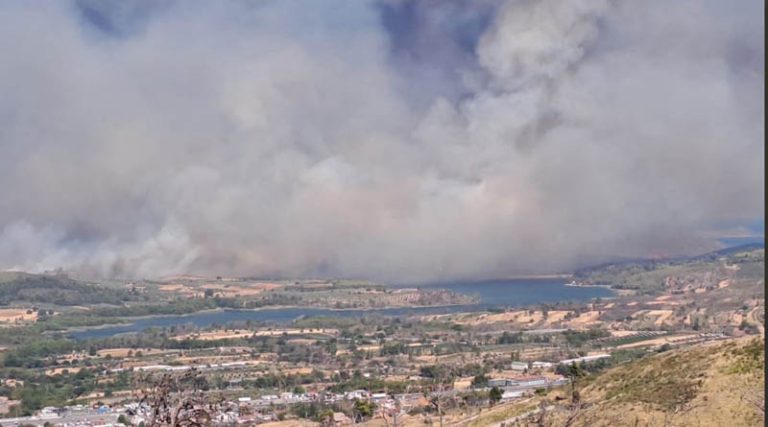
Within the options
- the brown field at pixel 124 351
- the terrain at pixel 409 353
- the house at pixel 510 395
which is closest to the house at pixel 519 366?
the terrain at pixel 409 353

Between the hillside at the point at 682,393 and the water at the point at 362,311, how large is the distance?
92.6m

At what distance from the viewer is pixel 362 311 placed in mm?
138250

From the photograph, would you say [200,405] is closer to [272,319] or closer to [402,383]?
[402,383]

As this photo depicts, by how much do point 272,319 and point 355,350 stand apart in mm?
43300

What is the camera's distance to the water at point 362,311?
406 ft

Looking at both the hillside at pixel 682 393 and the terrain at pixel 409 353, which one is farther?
the terrain at pixel 409 353

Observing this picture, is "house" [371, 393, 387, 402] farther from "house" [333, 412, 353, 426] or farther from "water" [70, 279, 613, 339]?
"water" [70, 279, 613, 339]

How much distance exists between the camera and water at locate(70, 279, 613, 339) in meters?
124

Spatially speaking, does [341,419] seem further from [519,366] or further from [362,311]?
[362,311]

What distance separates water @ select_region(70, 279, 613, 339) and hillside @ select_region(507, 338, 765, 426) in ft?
304

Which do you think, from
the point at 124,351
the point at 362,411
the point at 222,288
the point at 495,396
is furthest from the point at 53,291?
the point at 495,396

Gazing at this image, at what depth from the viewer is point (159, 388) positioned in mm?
10594

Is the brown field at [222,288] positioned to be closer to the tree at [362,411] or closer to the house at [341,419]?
the house at [341,419]

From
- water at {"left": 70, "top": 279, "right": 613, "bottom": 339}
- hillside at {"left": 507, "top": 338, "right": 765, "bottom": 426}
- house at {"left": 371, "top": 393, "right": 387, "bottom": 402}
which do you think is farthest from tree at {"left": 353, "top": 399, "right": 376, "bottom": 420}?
water at {"left": 70, "top": 279, "right": 613, "bottom": 339}
